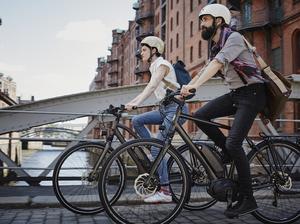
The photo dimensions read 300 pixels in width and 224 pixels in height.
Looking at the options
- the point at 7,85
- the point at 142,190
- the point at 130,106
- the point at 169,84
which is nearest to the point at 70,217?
the point at 142,190

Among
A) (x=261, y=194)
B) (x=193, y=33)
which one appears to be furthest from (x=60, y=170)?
(x=193, y=33)

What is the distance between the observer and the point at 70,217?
432cm

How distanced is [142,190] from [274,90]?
5.02 feet

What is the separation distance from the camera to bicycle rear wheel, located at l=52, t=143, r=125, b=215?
4.27m

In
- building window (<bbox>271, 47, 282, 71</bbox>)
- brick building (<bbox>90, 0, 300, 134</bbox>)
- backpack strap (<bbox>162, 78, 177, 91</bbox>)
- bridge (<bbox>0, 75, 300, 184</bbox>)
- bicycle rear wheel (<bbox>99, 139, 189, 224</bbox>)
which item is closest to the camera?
bicycle rear wheel (<bbox>99, 139, 189, 224</bbox>)

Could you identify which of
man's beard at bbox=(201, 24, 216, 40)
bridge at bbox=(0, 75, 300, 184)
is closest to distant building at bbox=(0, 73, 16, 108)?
bridge at bbox=(0, 75, 300, 184)

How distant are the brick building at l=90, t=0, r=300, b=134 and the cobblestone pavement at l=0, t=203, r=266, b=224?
14.3 m

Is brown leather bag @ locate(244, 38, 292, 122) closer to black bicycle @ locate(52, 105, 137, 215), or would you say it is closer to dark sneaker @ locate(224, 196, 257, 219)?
dark sneaker @ locate(224, 196, 257, 219)

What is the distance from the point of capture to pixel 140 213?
383 centimetres

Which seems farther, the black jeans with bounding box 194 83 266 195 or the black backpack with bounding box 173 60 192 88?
the black backpack with bounding box 173 60 192 88

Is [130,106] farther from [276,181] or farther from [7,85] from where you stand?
[7,85]

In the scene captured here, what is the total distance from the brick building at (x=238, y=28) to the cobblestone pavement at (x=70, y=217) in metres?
14.3

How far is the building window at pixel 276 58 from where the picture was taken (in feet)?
81.5

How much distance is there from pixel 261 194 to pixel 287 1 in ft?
73.5
